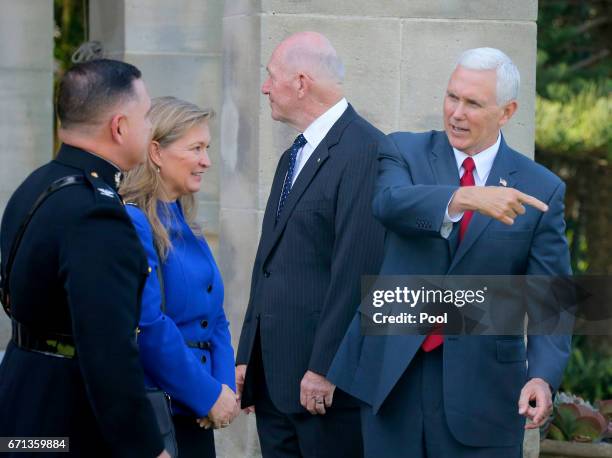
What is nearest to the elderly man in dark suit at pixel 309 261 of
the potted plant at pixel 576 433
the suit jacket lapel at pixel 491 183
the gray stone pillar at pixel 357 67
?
the suit jacket lapel at pixel 491 183

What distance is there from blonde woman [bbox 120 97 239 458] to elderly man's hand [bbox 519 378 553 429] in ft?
2.93

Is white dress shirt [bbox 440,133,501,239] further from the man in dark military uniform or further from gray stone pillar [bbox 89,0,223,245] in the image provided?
gray stone pillar [bbox 89,0,223,245]

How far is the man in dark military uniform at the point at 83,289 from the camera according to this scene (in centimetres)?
296

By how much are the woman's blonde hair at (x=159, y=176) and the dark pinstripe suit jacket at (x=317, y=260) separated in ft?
1.67

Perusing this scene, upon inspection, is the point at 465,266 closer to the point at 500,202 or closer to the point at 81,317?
the point at 500,202

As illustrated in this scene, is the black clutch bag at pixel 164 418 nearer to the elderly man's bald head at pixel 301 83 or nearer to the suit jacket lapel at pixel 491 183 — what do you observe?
the suit jacket lapel at pixel 491 183

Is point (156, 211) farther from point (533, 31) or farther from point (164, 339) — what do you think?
point (533, 31)

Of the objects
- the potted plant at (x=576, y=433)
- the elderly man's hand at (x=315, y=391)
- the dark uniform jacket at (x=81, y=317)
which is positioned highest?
the dark uniform jacket at (x=81, y=317)

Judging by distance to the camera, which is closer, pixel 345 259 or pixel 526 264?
pixel 526 264

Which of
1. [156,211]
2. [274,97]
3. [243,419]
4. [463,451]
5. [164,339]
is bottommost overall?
[243,419]

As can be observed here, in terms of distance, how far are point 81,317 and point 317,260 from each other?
5.49 ft

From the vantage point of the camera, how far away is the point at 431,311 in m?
3.86

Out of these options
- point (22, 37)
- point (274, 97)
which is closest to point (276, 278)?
point (274, 97)

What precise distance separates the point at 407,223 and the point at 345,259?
2.22 feet
